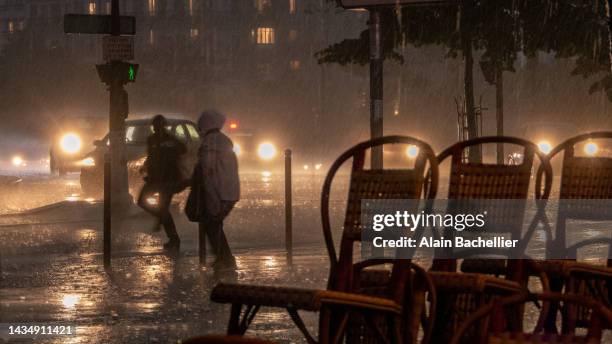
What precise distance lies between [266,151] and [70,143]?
13.3 metres

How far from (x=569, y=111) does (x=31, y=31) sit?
189 feet

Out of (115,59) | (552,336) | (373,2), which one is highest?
(373,2)

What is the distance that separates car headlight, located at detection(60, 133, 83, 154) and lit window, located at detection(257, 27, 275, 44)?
371ft

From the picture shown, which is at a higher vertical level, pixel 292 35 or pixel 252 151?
pixel 292 35

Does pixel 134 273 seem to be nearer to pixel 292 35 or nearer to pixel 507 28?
pixel 507 28

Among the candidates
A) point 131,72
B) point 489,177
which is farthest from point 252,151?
point 489,177

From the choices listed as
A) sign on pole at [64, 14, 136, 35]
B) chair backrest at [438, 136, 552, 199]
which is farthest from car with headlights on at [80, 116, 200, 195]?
chair backrest at [438, 136, 552, 199]

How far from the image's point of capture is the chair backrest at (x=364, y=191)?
6.02 m

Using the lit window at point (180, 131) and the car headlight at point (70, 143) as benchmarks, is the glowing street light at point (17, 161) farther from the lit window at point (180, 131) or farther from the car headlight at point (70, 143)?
the lit window at point (180, 131)

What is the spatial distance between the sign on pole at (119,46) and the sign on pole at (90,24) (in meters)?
0.22

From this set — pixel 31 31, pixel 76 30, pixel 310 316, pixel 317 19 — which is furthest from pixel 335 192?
pixel 317 19

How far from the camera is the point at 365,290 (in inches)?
250

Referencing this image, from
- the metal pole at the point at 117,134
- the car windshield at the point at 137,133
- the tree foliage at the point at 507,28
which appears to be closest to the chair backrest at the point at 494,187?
the metal pole at the point at 117,134

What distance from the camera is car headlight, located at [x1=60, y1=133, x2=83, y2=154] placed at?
149 ft
